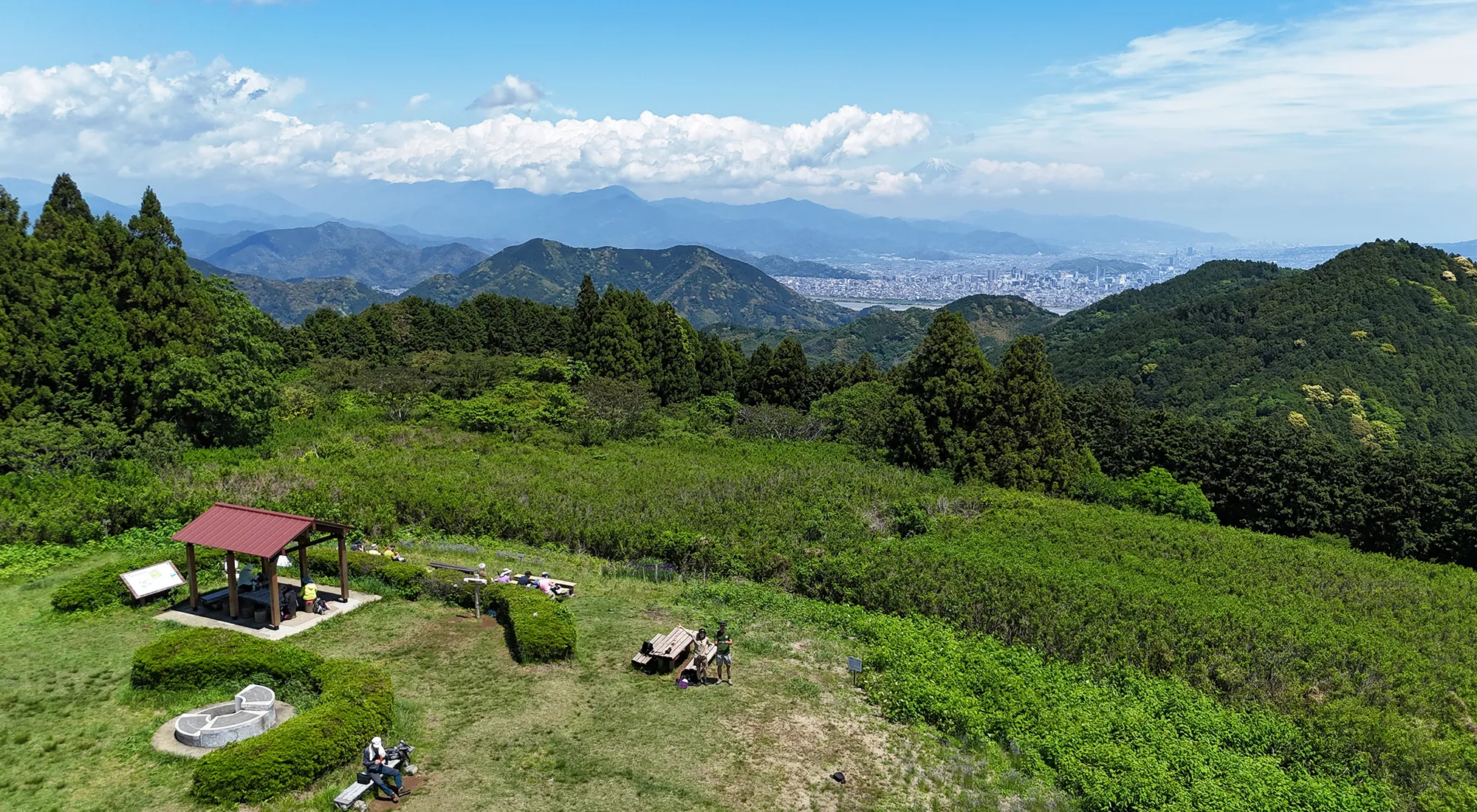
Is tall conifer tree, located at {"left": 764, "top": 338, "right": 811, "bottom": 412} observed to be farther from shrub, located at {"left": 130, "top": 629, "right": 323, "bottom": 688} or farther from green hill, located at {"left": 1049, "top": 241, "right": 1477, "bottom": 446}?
shrub, located at {"left": 130, "top": 629, "right": 323, "bottom": 688}

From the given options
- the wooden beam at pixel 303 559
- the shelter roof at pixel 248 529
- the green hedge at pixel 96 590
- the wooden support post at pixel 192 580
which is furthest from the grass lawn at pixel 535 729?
the shelter roof at pixel 248 529

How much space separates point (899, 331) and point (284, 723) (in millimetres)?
123657

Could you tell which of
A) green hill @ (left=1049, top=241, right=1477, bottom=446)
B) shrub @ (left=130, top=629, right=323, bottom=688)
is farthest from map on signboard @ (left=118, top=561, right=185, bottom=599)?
green hill @ (left=1049, top=241, right=1477, bottom=446)

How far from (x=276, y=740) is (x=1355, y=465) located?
107 feet

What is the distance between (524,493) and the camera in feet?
73.7

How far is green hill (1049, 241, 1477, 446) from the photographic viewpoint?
5316 cm

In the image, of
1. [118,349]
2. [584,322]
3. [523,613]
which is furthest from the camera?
[584,322]

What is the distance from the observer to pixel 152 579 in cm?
1422

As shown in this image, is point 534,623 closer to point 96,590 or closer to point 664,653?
point 664,653

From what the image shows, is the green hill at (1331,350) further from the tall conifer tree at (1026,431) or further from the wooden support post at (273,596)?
the wooden support post at (273,596)

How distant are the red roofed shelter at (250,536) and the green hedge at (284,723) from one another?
4.16 feet

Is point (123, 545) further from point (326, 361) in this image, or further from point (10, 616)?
point (326, 361)

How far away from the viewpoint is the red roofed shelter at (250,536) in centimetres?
1285

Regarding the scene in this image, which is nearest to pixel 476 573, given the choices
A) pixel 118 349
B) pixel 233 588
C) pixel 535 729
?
pixel 233 588
